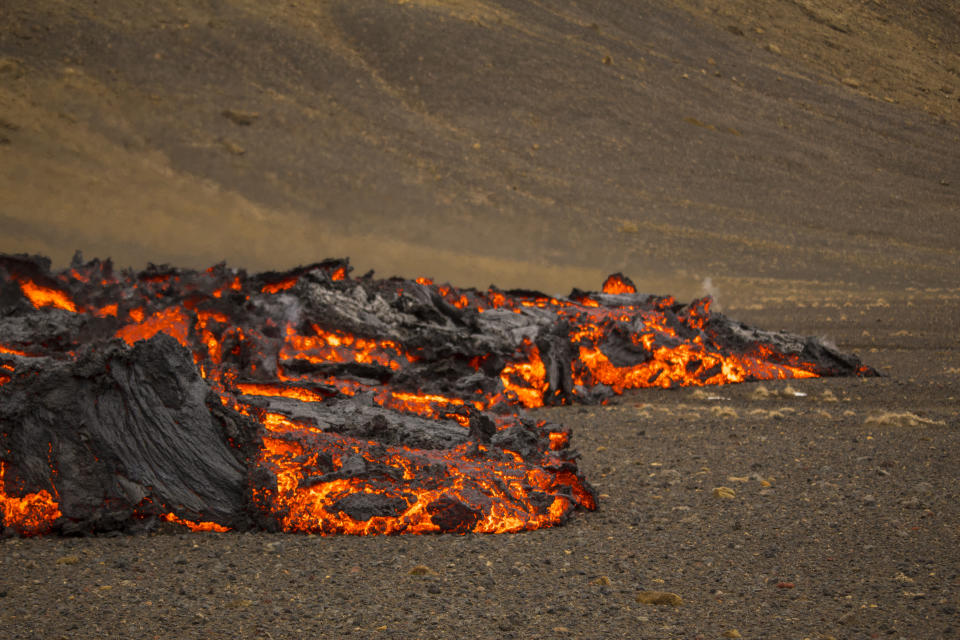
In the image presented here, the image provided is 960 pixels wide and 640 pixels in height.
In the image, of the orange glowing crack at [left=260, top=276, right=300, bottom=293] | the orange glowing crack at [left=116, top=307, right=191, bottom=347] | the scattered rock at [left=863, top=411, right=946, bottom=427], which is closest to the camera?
the scattered rock at [left=863, top=411, right=946, bottom=427]

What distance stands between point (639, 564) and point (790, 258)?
3063 cm

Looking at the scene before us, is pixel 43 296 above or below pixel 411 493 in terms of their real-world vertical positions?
above

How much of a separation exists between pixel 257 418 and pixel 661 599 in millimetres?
2602

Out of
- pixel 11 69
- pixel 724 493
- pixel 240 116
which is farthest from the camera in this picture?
pixel 240 116

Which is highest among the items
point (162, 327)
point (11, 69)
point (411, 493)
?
point (11, 69)

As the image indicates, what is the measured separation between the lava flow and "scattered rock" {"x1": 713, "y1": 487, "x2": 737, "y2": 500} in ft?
2.87

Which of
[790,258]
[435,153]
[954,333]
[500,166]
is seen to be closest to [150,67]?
[435,153]

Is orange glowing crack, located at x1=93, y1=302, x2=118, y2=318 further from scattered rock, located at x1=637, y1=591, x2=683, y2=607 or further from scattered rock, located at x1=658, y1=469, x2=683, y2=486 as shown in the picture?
scattered rock, located at x1=637, y1=591, x2=683, y2=607

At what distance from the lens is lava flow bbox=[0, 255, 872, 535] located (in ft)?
16.3

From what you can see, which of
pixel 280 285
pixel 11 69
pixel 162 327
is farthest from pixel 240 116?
pixel 162 327

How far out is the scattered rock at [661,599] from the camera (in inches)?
160

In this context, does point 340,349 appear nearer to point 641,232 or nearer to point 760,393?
point 760,393

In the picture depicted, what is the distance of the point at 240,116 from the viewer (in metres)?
36.3

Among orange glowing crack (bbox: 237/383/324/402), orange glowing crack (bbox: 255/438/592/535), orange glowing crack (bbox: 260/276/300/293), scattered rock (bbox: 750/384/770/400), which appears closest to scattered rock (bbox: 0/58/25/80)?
orange glowing crack (bbox: 260/276/300/293)
